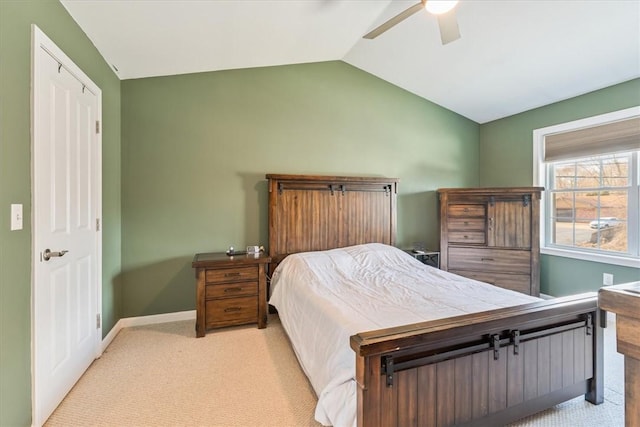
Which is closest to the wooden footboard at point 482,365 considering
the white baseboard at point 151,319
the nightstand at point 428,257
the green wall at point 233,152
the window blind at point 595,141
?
the nightstand at point 428,257

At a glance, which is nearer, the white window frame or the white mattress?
the white mattress

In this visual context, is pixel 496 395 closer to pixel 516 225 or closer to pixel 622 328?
pixel 622 328

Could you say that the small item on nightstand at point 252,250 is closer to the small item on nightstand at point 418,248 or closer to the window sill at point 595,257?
the small item on nightstand at point 418,248

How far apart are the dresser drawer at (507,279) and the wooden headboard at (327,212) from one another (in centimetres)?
118

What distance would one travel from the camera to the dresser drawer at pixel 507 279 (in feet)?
12.0

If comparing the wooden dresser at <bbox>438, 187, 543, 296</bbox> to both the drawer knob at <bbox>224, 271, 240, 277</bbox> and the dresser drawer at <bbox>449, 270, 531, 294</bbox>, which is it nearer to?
the dresser drawer at <bbox>449, 270, 531, 294</bbox>

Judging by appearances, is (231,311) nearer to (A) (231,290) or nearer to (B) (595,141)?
(A) (231,290)

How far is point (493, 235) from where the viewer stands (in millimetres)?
3836

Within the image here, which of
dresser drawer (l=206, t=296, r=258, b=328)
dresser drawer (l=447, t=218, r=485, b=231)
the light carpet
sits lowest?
the light carpet

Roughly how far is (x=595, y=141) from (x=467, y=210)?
152 cm

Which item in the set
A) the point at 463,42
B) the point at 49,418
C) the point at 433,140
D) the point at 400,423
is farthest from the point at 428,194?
the point at 49,418

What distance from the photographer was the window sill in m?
3.06

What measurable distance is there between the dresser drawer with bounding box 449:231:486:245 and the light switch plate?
414 cm

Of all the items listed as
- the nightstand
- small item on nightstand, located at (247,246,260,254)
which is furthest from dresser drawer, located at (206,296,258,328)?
the nightstand
